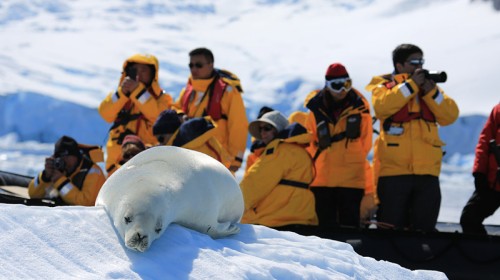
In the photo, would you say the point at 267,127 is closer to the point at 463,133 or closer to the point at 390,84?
the point at 390,84

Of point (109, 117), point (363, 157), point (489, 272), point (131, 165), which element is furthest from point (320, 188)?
point (131, 165)

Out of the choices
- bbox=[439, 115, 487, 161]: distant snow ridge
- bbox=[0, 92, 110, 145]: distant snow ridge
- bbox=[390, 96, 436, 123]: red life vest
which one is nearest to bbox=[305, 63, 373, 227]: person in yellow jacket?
bbox=[390, 96, 436, 123]: red life vest

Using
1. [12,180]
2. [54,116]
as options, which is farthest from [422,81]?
[54,116]

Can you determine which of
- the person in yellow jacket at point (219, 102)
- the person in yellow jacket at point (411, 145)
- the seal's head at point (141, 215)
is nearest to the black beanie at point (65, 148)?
the person in yellow jacket at point (219, 102)

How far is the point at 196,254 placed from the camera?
3.00 meters

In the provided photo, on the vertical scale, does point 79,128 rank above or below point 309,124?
below

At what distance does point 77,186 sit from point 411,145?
3550mm

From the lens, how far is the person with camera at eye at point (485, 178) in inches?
263

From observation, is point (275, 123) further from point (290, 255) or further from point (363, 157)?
point (290, 255)

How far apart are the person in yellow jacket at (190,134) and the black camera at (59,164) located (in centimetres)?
182

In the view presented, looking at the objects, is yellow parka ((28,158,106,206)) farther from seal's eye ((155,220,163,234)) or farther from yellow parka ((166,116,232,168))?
→ seal's eye ((155,220,163,234))

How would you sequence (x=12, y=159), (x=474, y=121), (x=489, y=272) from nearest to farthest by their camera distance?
(x=489, y=272), (x=474, y=121), (x=12, y=159)

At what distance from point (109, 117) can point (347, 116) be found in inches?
109

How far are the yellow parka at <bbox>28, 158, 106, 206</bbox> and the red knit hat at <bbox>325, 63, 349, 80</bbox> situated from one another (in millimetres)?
2850
